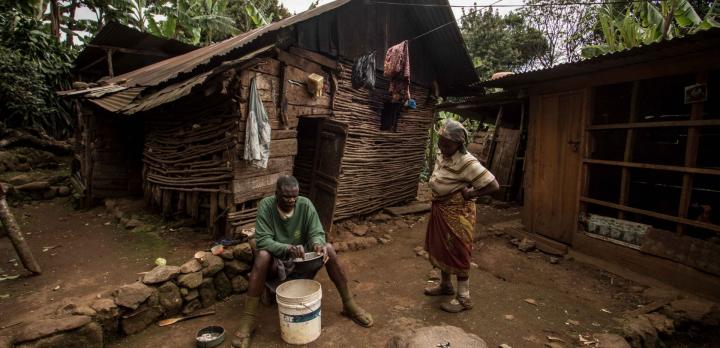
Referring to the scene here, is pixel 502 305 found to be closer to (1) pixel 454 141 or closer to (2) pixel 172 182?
(1) pixel 454 141

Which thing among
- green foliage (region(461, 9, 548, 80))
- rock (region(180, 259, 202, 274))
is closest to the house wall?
rock (region(180, 259, 202, 274))

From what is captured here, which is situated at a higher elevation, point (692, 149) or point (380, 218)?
point (692, 149)

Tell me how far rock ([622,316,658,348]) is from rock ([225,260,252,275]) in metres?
4.04

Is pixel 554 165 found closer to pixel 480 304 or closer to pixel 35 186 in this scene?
pixel 480 304

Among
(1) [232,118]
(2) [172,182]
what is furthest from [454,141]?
(2) [172,182]

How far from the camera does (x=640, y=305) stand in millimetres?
4000

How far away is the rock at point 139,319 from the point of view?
3.27m

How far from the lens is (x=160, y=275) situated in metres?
3.61

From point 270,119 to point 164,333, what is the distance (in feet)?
9.71

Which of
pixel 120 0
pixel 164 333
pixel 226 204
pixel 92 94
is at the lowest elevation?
pixel 164 333

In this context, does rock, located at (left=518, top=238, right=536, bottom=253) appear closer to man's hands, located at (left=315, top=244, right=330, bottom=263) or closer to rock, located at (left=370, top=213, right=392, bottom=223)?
rock, located at (left=370, top=213, right=392, bottom=223)

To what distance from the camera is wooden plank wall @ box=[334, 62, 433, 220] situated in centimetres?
670

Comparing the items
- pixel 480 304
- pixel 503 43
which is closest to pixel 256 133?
pixel 480 304

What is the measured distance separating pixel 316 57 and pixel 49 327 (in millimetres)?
4691
